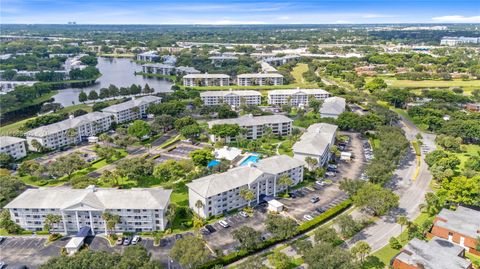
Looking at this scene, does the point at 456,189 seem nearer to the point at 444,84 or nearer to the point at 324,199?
the point at 324,199

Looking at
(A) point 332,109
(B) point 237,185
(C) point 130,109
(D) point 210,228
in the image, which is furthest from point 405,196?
(C) point 130,109

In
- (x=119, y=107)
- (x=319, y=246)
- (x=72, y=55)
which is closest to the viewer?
(x=319, y=246)

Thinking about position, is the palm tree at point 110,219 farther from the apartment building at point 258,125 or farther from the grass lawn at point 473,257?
the grass lawn at point 473,257

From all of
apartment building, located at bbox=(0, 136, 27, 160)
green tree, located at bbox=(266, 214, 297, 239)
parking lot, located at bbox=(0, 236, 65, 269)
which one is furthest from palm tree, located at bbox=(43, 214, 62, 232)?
apartment building, located at bbox=(0, 136, 27, 160)

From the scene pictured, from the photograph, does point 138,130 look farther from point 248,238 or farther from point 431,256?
point 431,256

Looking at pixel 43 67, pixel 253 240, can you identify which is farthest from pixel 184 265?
pixel 43 67

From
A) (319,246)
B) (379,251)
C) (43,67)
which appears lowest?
(379,251)

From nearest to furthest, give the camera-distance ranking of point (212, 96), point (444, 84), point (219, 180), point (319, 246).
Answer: point (319, 246), point (219, 180), point (212, 96), point (444, 84)

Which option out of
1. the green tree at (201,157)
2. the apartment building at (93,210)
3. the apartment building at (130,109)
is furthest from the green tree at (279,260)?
the apartment building at (130,109)
